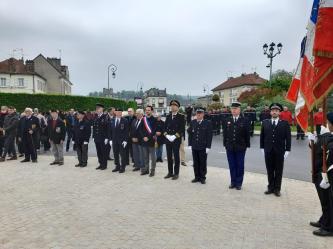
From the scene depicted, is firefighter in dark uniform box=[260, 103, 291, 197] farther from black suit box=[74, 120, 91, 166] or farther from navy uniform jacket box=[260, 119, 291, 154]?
black suit box=[74, 120, 91, 166]

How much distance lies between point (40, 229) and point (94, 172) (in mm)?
5152

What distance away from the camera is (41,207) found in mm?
7086

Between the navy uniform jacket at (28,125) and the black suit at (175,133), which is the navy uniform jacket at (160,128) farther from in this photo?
the navy uniform jacket at (28,125)

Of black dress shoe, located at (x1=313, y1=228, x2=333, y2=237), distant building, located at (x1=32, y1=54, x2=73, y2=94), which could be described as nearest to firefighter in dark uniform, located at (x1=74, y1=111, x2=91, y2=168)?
black dress shoe, located at (x1=313, y1=228, x2=333, y2=237)

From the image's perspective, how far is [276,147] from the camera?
26.4 ft

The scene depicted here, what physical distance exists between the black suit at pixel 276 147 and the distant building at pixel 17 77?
60.1 m

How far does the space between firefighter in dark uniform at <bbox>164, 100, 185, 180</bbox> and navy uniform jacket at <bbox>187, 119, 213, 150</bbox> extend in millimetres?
444

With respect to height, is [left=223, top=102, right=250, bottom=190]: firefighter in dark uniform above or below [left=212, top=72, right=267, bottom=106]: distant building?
below

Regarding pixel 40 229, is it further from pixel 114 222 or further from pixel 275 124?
pixel 275 124

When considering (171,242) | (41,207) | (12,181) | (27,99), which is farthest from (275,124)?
(27,99)

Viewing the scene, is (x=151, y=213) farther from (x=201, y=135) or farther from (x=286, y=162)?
(x=286, y=162)

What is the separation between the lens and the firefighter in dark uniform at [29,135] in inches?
508

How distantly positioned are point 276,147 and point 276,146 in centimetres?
2

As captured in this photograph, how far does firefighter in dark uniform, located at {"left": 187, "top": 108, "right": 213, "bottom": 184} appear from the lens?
368 inches
